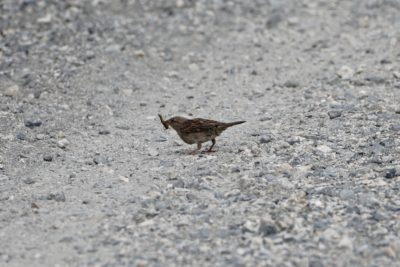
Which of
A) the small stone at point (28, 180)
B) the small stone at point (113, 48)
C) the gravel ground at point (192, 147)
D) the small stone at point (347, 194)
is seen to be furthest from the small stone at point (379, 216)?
the small stone at point (113, 48)

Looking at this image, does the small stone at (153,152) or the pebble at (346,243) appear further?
the small stone at (153,152)

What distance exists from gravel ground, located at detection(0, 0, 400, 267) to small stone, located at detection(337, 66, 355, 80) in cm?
6

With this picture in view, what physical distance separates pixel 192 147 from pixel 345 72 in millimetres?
4893

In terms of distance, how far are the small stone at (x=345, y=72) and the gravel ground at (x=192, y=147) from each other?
6 centimetres

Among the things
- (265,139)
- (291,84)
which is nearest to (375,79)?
(291,84)

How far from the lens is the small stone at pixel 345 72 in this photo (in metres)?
15.8

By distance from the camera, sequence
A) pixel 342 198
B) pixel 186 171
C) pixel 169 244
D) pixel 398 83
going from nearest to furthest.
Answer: pixel 169 244
pixel 342 198
pixel 186 171
pixel 398 83

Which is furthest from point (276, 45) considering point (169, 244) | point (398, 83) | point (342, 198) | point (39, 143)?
point (169, 244)

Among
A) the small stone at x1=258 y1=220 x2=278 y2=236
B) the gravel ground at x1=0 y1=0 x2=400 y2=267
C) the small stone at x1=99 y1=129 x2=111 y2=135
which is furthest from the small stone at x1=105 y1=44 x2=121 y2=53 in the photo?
the small stone at x1=258 y1=220 x2=278 y2=236

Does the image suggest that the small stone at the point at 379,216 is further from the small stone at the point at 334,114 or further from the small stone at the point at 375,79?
the small stone at the point at 375,79

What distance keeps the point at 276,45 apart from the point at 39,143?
26.6 ft

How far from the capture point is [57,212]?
31.5ft

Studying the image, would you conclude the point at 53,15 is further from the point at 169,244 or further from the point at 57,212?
the point at 169,244

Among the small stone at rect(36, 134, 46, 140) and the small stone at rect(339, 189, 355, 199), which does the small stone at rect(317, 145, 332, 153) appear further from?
the small stone at rect(36, 134, 46, 140)
